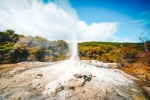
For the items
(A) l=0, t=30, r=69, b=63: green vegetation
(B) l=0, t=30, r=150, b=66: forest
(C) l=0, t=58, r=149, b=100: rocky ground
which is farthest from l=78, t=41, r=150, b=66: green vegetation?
(C) l=0, t=58, r=149, b=100: rocky ground

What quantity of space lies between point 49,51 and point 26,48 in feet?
23.0

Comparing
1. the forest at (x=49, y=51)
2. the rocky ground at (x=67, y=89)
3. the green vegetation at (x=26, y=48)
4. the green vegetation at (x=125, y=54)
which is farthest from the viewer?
the green vegetation at (x=26, y=48)

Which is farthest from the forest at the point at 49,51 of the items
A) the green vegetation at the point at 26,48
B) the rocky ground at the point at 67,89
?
the rocky ground at the point at 67,89

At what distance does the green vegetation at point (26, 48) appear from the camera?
87.4 feet

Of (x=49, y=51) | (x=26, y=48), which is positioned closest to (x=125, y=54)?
(x=49, y=51)

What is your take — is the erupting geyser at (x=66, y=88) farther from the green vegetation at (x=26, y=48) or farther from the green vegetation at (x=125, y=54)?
the green vegetation at (x=26, y=48)

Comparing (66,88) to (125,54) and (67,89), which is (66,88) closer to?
(67,89)

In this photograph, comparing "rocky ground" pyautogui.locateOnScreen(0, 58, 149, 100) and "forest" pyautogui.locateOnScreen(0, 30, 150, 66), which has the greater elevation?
"forest" pyautogui.locateOnScreen(0, 30, 150, 66)

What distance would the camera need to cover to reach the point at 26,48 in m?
31.0

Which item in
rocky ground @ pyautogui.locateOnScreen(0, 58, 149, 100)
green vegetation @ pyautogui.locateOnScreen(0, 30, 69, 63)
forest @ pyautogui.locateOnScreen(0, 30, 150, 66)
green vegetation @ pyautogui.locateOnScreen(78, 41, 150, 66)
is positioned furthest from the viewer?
green vegetation @ pyautogui.locateOnScreen(0, 30, 69, 63)

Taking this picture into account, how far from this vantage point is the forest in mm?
24641

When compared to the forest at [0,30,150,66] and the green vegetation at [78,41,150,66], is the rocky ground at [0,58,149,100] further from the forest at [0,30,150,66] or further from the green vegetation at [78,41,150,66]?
the forest at [0,30,150,66]

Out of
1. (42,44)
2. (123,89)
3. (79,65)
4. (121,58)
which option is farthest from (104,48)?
(123,89)

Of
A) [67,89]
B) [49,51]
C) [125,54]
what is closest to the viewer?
[67,89]
